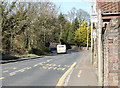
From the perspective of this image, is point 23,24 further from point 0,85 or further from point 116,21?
point 116,21

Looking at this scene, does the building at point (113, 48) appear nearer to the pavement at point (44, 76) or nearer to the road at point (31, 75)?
the pavement at point (44, 76)

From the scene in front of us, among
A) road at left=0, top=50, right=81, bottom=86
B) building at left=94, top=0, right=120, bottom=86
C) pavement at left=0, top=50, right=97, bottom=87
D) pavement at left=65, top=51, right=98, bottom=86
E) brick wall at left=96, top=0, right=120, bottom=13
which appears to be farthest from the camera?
road at left=0, top=50, right=81, bottom=86

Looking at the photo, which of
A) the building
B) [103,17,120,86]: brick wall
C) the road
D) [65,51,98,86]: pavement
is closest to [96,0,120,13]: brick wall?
the building

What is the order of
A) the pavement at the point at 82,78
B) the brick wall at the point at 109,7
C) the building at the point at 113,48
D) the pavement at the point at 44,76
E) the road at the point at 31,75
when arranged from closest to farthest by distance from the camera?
the building at the point at 113,48 → the brick wall at the point at 109,7 → the pavement at the point at 82,78 → the pavement at the point at 44,76 → the road at the point at 31,75

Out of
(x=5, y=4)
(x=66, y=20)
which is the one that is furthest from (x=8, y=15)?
(x=66, y=20)

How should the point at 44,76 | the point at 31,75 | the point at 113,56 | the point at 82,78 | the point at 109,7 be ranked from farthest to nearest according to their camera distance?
the point at 31,75
the point at 44,76
the point at 82,78
the point at 109,7
the point at 113,56

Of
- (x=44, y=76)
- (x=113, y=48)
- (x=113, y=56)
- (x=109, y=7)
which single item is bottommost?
(x=44, y=76)

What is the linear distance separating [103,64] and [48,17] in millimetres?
39096

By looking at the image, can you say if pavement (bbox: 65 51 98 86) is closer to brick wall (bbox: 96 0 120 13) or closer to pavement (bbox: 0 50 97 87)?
pavement (bbox: 0 50 97 87)

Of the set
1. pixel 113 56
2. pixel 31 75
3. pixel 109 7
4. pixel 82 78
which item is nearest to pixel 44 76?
pixel 31 75

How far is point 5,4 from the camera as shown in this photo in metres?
27.7

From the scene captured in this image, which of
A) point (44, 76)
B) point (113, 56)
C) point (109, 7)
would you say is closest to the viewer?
→ point (113, 56)

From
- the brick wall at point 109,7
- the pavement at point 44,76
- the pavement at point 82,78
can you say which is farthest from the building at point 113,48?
the pavement at point 44,76

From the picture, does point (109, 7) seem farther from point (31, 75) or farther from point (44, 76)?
point (31, 75)
